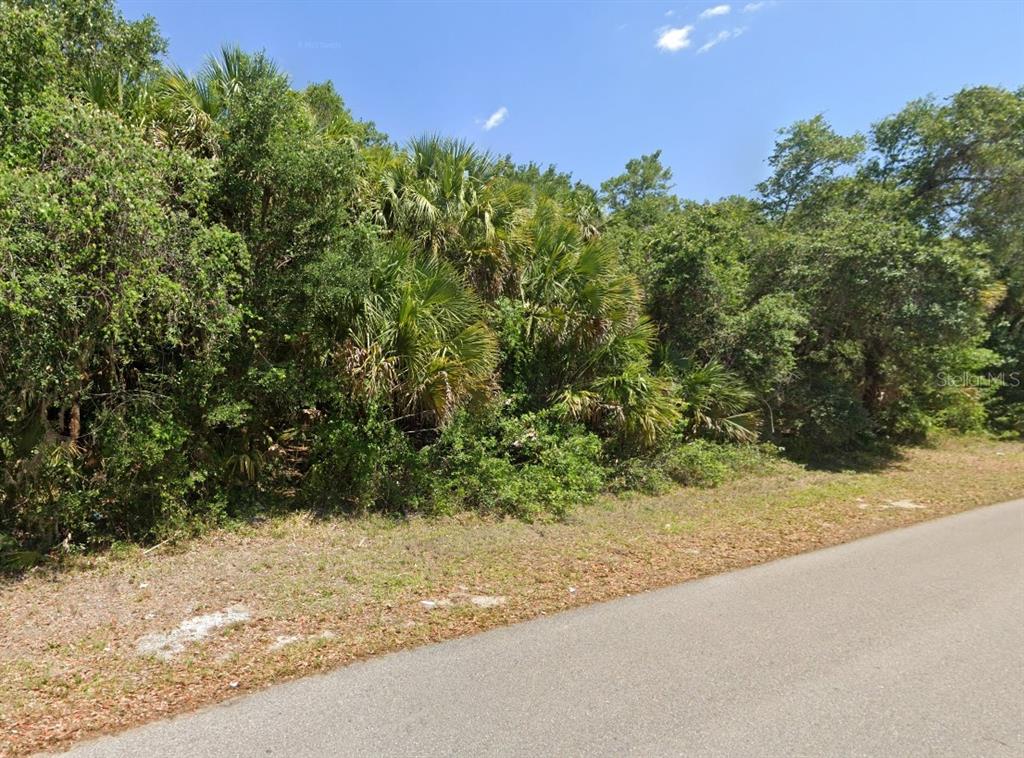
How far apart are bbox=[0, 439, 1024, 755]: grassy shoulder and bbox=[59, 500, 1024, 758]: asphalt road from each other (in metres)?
0.37

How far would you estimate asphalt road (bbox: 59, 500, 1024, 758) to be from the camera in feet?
10.0

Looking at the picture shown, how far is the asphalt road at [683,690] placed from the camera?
120 inches

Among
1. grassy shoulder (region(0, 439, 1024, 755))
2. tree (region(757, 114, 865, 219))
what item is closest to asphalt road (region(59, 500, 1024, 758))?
grassy shoulder (region(0, 439, 1024, 755))

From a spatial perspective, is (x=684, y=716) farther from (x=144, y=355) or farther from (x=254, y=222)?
(x=254, y=222)

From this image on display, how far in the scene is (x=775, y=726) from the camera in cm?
320

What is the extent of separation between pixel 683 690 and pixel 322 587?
3175 mm

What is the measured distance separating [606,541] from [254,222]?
5.39 m

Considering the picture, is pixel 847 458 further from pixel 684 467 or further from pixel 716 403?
pixel 684 467

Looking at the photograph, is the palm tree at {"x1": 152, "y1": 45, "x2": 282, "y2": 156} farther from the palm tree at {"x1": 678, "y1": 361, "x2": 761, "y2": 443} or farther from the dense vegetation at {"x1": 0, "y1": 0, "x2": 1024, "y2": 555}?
the palm tree at {"x1": 678, "y1": 361, "x2": 761, "y2": 443}

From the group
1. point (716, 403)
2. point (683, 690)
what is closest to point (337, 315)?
point (683, 690)

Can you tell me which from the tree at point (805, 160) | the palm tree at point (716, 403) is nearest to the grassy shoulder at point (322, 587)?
the palm tree at point (716, 403)

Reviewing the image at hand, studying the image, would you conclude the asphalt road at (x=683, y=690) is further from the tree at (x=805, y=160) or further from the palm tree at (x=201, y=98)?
the tree at (x=805, y=160)

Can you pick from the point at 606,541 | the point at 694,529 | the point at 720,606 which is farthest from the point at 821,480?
the point at 720,606

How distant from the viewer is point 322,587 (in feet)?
17.6
